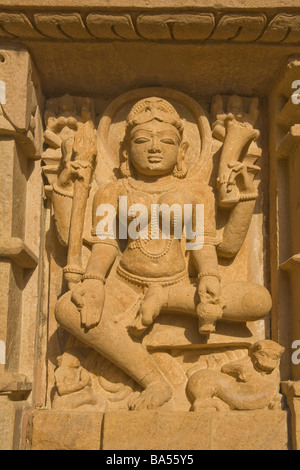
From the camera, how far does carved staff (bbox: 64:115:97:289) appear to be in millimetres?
3938

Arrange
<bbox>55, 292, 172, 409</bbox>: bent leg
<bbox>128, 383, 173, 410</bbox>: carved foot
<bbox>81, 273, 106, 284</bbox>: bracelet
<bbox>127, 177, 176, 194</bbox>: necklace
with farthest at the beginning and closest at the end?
<bbox>127, 177, 176, 194</bbox>: necklace, <bbox>81, 273, 106, 284</bbox>: bracelet, <bbox>55, 292, 172, 409</bbox>: bent leg, <bbox>128, 383, 173, 410</bbox>: carved foot

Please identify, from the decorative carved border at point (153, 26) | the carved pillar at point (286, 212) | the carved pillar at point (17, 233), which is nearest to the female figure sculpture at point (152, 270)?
the carved pillar at point (286, 212)

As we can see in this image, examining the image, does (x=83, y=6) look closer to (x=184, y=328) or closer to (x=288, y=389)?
(x=184, y=328)

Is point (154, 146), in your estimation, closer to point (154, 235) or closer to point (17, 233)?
point (154, 235)

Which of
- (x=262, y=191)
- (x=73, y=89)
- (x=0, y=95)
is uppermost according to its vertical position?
(x=73, y=89)

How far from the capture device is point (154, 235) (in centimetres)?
400

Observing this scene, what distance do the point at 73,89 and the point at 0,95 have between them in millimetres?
791

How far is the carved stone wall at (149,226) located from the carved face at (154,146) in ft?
0.04

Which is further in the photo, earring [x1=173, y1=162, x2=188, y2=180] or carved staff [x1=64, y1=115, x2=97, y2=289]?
earring [x1=173, y1=162, x2=188, y2=180]

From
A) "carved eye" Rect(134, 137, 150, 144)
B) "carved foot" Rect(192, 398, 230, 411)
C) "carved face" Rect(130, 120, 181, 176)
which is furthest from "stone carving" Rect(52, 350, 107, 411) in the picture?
"carved eye" Rect(134, 137, 150, 144)

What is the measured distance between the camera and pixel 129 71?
4.25 meters

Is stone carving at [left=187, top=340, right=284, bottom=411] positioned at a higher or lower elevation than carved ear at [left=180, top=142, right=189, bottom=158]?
lower

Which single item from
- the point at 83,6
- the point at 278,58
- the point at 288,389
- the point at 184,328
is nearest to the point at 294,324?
the point at 288,389

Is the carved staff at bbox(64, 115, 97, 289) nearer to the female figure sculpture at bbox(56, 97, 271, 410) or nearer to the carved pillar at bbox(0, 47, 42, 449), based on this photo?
the female figure sculpture at bbox(56, 97, 271, 410)
